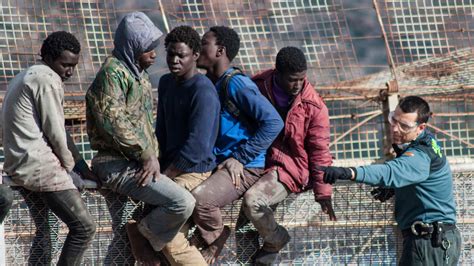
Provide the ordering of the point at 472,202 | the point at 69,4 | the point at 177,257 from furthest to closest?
the point at 69,4 < the point at 472,202 < the point at 177,257

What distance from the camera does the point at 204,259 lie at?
8828mm

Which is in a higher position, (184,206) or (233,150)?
(233,150)

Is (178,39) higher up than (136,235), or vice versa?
(178,39)

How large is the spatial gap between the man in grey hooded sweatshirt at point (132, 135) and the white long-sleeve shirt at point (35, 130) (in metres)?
0.22

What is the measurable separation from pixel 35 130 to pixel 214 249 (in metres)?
1.32

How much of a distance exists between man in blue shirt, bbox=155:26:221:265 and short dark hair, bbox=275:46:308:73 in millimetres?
469

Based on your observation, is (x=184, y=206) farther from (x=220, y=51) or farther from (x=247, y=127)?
(x=220, y=51)

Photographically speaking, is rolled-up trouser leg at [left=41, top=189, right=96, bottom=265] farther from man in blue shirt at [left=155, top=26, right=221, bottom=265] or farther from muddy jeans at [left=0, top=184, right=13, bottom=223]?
man in blue shirt at [left=155, top=26, right=221, bottom=265]

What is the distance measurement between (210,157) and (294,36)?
487cm

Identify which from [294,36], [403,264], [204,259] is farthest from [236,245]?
[294,36]

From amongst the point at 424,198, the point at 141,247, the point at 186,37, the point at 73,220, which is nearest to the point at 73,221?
the point at 73,220

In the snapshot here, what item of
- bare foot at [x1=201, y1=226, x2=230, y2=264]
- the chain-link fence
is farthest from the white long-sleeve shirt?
bare foot at [x1=201, y1=226, x2=230, y2=264]

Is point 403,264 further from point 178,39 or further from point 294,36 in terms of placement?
point 294,36

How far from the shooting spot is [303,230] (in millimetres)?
9312
